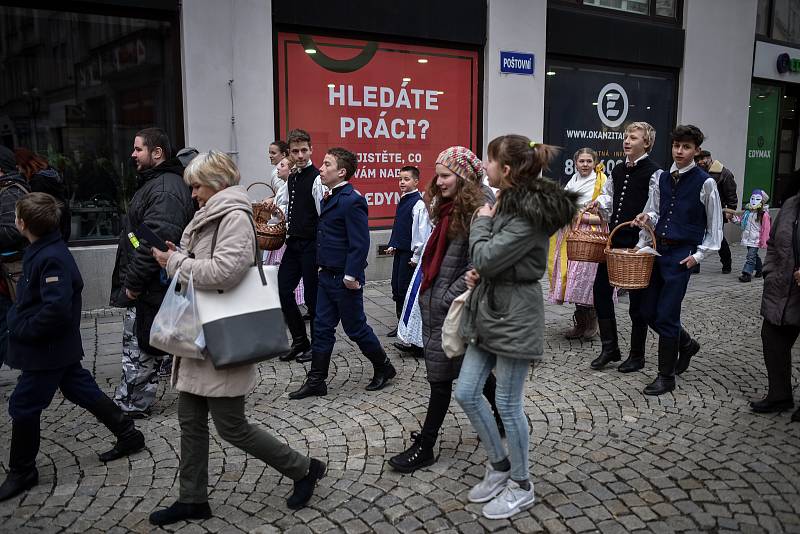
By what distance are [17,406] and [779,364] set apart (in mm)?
4745

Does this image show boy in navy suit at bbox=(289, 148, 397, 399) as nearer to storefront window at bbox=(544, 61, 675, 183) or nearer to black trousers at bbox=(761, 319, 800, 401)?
black trousers at bbox=(761, 319, 800, 401)

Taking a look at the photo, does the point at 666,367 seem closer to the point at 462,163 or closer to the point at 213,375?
the point at 462,163

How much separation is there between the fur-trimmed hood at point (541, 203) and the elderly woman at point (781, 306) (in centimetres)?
217

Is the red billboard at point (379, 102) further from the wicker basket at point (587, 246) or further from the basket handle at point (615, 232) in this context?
the basket handle at point (615, 232)

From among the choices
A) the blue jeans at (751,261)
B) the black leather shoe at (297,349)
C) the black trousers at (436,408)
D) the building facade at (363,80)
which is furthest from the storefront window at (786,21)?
the black trousers at (436,408)

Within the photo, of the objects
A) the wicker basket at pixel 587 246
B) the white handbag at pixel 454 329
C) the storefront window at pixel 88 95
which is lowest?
the white handbag at pixel 454 329

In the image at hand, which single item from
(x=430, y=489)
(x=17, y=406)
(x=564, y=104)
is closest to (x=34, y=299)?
(x=17, y=406)

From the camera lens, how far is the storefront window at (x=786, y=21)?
14.6 meters

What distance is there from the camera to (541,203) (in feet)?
10.4

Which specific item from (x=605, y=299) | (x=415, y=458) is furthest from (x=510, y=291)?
(x=605, y=299)

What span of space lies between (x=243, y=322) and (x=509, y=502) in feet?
5.14

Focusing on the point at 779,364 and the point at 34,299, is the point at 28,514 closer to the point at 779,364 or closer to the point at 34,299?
the point at 34,299

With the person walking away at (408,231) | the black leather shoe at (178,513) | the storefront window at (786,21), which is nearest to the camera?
the black leather shoe at (178,513)

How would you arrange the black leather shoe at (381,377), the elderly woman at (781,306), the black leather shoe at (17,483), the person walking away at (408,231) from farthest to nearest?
the person walking away at (408,231)
the black leather shoe at (381,377)
the elderly woman at (781,306)
the black leather shoe at (17,483)
